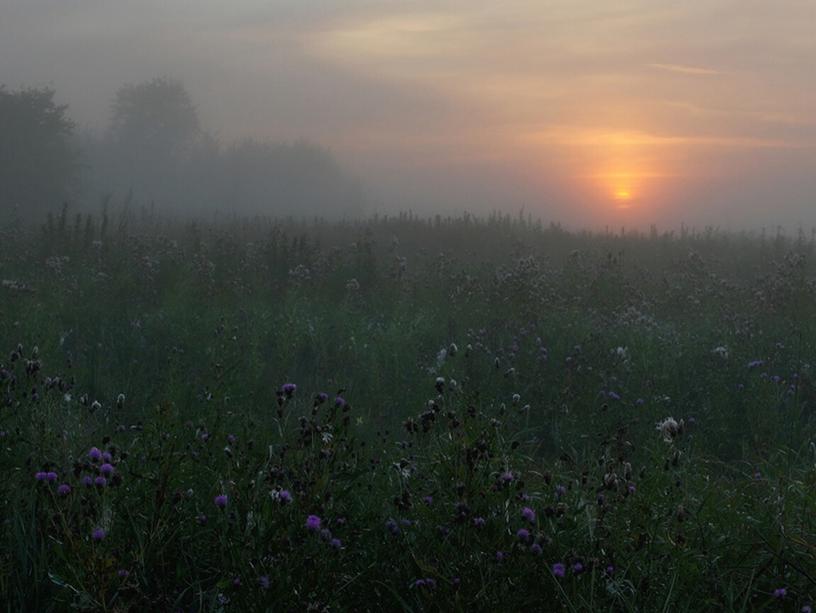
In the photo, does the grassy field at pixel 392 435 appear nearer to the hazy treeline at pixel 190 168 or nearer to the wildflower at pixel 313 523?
the wildflower at pixel 313 523

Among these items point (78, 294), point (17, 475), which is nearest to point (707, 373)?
point (17, 475)

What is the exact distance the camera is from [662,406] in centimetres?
688

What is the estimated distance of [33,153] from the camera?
109 feet

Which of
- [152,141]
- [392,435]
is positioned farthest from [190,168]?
[392,435]

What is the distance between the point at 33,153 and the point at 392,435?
3191 cm

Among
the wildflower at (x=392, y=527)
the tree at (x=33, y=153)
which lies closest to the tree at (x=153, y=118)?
the tree at (x=33, y=153)

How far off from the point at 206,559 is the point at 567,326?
7342 millimetres

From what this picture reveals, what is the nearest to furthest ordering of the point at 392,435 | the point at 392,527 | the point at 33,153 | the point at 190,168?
1. the point at 392,527
2. the point at 392,435
3. the point at 33,153
4. the point at 190,168

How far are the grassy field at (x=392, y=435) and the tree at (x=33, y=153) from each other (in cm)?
1985

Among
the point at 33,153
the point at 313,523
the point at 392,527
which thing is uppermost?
the point at 33,153

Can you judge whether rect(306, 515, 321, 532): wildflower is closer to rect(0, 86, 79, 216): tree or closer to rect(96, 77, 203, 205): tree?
rect(0, 86, 79, 216): tree

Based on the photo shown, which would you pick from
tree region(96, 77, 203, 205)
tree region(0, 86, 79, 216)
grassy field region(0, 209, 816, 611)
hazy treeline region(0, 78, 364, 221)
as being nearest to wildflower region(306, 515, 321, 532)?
grassy field region(0, 209, 816, 611)

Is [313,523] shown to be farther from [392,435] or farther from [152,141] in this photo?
[152,141]

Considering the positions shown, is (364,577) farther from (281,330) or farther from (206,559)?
(281,330)
